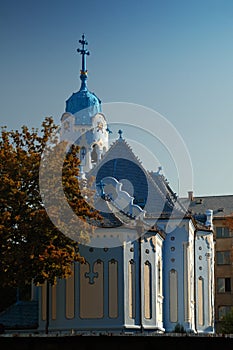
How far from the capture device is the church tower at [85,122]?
68.6 metres

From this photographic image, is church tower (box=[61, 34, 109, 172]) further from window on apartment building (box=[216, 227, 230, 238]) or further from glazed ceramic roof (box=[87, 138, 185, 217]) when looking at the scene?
window on apartment building (box=[216, 227, 230, 238])

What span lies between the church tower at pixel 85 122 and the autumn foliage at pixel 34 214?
24390 mm

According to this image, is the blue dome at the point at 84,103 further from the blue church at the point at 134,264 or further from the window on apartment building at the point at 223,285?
the window on apartment building at the point at 223,285

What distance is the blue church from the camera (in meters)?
46.2

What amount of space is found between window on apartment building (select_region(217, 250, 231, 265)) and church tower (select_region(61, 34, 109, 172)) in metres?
22.6

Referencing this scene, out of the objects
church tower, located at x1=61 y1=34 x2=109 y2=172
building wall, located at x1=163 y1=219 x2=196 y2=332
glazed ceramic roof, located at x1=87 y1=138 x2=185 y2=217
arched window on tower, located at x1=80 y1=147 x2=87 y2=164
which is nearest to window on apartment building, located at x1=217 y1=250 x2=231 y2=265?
church tower, located at x1=61 y1=34 x2=109 y2=172

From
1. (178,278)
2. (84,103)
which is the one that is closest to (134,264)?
(178,278)

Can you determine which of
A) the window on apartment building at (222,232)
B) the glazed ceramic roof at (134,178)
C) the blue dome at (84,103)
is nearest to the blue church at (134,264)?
the glazed ceramic roof at (134,178)

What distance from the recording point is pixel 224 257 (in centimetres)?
8906

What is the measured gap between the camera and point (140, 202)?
181ft

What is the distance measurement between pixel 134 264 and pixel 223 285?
137ft

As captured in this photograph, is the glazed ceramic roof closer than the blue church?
No

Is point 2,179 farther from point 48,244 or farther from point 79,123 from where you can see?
point 79,123
